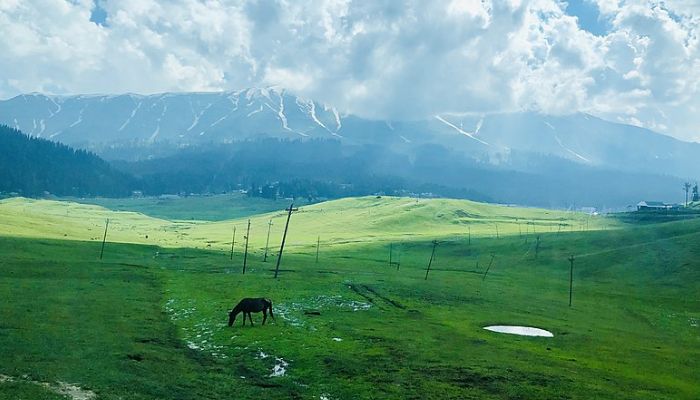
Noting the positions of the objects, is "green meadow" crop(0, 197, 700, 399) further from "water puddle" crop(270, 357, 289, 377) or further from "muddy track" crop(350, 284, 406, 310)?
"muddy track" crop(350, 284, 406, 310)

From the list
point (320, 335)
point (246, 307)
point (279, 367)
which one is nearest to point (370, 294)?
point (246, 307)

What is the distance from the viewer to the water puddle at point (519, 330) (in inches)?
2427

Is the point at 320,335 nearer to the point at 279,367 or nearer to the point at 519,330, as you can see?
the point at 279,367

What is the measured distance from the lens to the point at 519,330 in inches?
2517

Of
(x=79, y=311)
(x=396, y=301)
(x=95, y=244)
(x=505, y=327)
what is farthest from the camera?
(x=95, y=244)

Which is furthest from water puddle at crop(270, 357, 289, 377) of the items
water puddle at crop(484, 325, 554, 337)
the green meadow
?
water puddle at crop(484, 325, 554, 337)

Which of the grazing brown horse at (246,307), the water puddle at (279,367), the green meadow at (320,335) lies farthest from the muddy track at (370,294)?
the water puddle at (279,367)

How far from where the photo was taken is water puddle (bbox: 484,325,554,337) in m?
61.7

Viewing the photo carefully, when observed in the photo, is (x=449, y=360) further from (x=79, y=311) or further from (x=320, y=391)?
(x=79, y=311)

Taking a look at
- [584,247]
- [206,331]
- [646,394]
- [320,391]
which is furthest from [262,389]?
[584,247]

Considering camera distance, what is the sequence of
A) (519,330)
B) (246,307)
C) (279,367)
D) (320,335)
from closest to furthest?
(279,367), (320,335), (246,307), (519,330)

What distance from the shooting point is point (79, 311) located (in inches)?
2110

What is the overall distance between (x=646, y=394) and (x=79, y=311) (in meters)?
44.6

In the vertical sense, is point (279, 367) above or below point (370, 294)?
below
